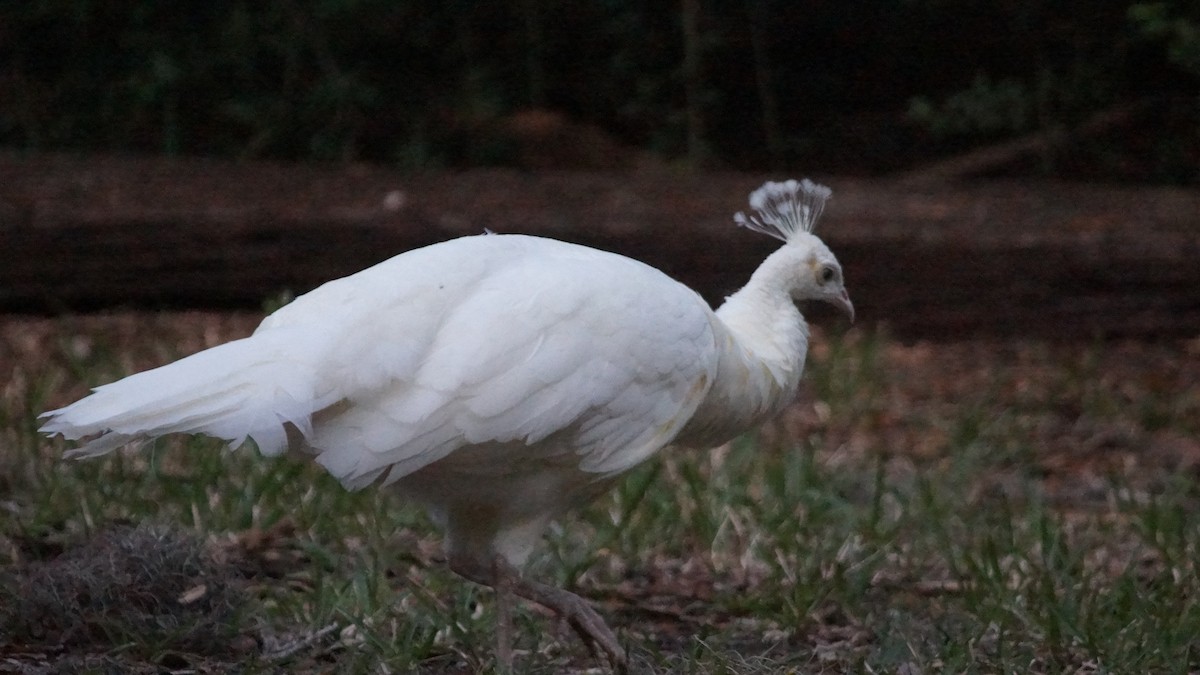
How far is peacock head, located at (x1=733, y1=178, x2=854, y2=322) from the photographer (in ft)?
10.8

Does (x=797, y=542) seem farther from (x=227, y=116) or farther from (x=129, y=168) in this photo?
(x=227, y=116)

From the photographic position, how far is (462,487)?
2.81 metres

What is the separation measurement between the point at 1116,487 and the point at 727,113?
14.1 feet

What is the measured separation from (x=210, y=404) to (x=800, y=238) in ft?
4.44

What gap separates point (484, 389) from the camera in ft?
8.63


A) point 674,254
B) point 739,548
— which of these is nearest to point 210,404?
point 739,548

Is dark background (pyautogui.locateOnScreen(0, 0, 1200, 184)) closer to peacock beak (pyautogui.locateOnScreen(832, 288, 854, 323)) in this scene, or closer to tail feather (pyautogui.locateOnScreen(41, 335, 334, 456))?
peacock beak (pyautogui.locateOnScreen(832, 288, 854, 323))

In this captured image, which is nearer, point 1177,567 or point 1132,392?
point 1177,567

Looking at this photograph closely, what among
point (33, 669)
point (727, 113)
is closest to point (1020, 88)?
point (727, 113)

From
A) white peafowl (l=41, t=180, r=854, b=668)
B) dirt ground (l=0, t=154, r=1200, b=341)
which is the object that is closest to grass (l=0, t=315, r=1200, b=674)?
white peafowl (l=41, t=180, r=854, b=668)

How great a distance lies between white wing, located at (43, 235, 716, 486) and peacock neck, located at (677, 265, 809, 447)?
112 millimetres

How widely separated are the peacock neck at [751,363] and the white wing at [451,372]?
11 centimetres

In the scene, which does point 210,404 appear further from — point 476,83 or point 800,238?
point 476,83

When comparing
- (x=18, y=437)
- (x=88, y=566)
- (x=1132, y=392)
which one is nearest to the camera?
(x=88, y=566)
